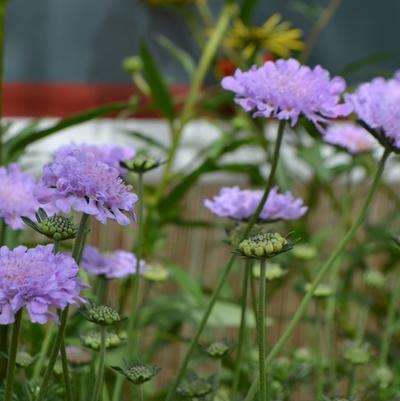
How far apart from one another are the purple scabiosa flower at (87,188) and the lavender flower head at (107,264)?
7.0 inches

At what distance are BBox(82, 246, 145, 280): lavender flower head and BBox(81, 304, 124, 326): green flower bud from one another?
15cm

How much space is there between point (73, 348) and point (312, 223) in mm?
1009

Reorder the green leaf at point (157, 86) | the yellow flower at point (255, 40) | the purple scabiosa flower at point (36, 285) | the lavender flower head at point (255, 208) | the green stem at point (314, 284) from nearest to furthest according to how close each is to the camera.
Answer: the purple scabiosa flower at point (36, 285) < the green stem at point (314, 284) < the lavender flower head at point (255, 208) < the green leaf at point (157, 86) < the yellow flower at point (255, 40)

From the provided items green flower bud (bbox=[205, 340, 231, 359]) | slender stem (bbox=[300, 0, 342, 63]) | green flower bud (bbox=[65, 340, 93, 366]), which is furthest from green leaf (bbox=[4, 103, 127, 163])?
slender stem (bbox=[300, 0, 342, 63])

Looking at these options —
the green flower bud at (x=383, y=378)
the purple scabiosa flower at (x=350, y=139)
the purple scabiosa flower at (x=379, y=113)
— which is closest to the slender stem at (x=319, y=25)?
the purple scabiosa flower at (x=350, y=139)

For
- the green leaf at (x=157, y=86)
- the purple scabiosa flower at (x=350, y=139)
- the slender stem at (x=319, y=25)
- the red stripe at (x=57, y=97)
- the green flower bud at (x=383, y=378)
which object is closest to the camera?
the green flower bud at (x=383, y=378)

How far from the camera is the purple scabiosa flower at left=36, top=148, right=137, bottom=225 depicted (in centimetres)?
50

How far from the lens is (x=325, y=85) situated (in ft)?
1.99

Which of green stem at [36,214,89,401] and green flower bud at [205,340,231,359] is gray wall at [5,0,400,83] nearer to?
green flower bud at [205,340,231,359]

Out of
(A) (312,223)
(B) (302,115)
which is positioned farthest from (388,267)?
(B) (302,115)

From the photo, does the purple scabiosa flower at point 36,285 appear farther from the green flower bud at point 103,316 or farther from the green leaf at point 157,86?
the green leaf at point 157,86

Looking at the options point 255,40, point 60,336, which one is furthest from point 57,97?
point 60,336

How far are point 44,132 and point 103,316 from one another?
49cm

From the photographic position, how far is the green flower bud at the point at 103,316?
534mm
